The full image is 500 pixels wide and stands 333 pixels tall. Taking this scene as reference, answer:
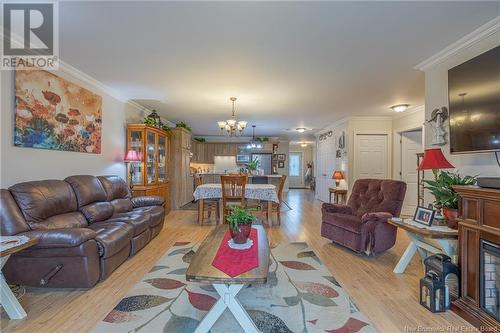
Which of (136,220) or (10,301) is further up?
(136,220)

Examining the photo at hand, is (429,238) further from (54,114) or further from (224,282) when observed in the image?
(54,114)

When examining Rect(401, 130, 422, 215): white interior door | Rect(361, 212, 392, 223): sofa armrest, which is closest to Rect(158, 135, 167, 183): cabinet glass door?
Rect(361, 212, 392, 223): sofa armrest

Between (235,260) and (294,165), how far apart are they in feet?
41.9

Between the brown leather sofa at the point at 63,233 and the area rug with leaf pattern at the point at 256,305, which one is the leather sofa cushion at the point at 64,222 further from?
the area rug with leaf pattern at the point at 256,305

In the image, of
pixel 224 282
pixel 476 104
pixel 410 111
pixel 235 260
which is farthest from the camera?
pixel 410 111

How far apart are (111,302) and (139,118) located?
177 inches

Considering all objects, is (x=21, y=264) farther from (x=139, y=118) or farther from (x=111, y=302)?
(x=139, y=118)

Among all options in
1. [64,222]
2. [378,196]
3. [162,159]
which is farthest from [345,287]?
[162,159]

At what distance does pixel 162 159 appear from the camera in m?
6.27

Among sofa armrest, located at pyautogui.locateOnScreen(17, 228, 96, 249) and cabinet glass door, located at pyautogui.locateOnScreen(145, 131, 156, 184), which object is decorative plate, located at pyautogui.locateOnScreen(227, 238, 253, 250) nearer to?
sofa armrest, located at pyautogui.locateOnScreen(17, 228, 96, 249)

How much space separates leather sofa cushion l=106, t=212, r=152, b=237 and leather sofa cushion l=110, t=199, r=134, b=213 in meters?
0.16

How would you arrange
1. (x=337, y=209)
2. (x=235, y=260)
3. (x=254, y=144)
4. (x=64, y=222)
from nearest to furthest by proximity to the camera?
(x=235, y=260) < (x=64, y=222) < (x=337, y=209) < (x=254, y=144)

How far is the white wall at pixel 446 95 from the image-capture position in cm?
243

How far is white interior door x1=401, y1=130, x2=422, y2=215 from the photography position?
6191 millimetres
